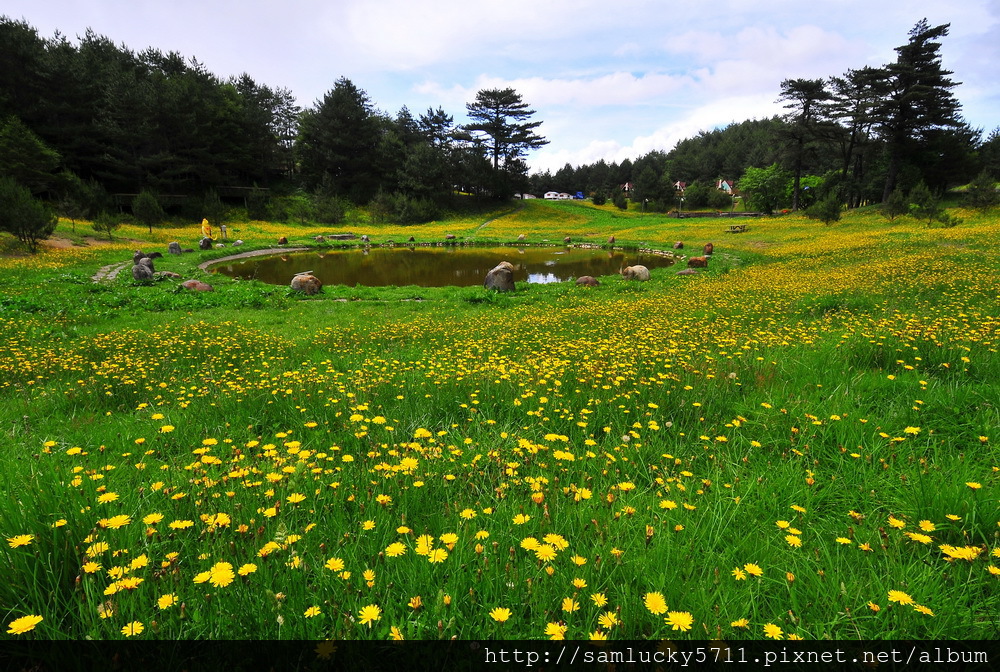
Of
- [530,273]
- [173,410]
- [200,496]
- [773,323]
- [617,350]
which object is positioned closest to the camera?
[200,496]

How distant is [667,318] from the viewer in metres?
10.2

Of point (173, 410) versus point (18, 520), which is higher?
point (18, 520)

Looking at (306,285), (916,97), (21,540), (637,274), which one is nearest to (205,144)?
(306,285)

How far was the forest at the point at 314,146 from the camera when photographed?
38.5 meters

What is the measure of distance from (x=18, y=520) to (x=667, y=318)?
10309 millimetres

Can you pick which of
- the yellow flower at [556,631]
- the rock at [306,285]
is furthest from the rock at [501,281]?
the yellow flower at [556,631]

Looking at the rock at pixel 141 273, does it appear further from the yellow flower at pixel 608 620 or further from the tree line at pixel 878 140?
the tree line at pixel 878 140

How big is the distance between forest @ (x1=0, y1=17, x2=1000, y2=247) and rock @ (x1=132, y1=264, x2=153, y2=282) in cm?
880

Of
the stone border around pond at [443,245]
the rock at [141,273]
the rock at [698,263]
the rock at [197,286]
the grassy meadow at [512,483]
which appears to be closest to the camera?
the grassy meadow at [512,483]

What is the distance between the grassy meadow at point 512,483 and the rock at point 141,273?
957 cm

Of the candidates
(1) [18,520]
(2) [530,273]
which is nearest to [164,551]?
(1) [18,520]

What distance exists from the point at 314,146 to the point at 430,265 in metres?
49.2

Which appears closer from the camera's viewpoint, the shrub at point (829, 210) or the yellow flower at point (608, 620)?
the yellow flower at point (608, 620)
